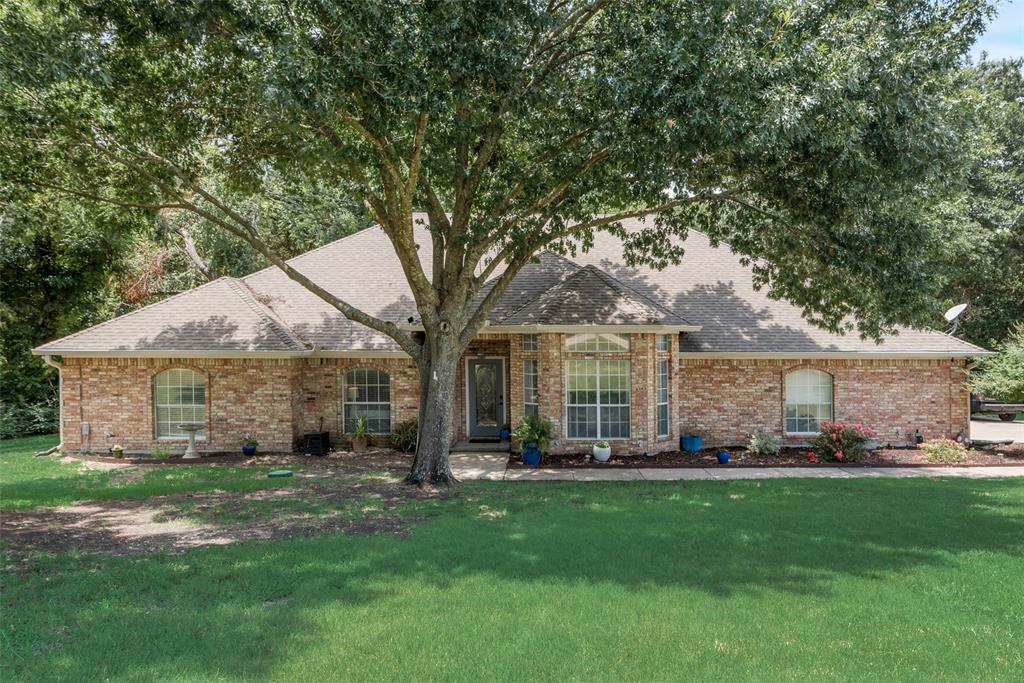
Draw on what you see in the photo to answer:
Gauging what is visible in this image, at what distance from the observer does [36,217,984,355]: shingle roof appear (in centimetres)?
1697

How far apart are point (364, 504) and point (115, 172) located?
859cm

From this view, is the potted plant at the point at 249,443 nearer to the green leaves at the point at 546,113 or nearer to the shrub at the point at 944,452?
the green leaves at the point at 546,113

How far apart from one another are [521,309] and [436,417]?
476cm

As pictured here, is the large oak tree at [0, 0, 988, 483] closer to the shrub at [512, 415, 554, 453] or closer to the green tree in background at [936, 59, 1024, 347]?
the shrub at [512, 415, 554, 453]

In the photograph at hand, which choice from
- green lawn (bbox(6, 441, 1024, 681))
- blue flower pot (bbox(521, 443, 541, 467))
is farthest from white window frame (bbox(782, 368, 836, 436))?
green lawn (bbox(6, 441, 1024, 681))

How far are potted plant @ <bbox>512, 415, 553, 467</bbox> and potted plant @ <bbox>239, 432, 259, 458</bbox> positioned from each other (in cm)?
673

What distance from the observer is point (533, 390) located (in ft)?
55.0

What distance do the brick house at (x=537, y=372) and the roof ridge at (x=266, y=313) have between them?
0.08 m

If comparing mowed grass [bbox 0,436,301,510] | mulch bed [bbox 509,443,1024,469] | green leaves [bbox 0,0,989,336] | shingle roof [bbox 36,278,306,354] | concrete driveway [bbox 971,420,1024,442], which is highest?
green leaves [bbox 0,0,989,336]

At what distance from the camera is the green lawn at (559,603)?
5289 millimetres

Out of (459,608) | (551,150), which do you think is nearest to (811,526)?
(459,608)

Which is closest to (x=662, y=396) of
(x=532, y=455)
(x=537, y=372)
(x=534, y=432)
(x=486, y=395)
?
(x=537, y=372)

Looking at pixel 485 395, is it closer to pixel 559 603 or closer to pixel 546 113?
pixel 546 113

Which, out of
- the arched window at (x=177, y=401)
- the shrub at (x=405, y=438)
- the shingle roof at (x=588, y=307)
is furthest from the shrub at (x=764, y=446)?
the arched window at (x=177, y=401)
